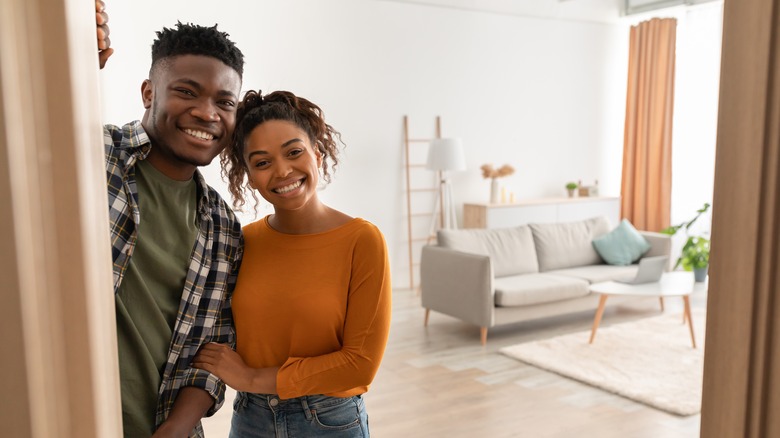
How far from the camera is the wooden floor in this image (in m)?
3.49

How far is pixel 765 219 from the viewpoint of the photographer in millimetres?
521

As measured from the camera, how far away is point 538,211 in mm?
7785

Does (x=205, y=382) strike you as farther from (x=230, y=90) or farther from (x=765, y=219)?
(x=765, y=219)

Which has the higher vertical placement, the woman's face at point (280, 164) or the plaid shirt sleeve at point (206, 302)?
the woman's face at point (280, 164)

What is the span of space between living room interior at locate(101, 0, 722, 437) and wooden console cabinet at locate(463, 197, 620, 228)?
361 millimetres

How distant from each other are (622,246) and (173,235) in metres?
5.92

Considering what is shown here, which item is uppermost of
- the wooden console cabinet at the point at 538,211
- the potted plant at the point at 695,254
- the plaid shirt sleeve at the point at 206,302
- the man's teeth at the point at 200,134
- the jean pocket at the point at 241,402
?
the man's teeth at the point at 200,134

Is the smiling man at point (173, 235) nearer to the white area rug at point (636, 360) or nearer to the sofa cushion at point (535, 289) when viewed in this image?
the white area rug at point (636, 360)

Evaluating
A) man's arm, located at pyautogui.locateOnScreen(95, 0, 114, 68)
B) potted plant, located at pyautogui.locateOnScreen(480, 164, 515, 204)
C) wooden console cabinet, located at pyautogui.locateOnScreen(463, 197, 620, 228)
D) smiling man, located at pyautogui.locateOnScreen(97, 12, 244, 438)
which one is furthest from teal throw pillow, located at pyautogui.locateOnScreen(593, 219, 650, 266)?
man's arm, located at pyautogui.locateOnScreen(95, 0, 114, 68)

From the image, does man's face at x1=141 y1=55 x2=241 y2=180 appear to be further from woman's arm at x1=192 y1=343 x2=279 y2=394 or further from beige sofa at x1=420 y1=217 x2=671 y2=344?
beige sofa at x1=420 y1=217 x2=671 y2=344

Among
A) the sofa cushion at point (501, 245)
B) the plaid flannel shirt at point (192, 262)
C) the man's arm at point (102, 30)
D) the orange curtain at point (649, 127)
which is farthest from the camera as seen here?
the orange curtain at point (649, 127)

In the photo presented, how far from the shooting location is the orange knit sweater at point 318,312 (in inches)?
49.6

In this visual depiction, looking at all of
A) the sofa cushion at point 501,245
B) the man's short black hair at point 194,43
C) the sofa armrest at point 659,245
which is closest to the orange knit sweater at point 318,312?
the man's short black hair at point 194,43

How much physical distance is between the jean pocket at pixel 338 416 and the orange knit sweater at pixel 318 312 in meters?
0.05
